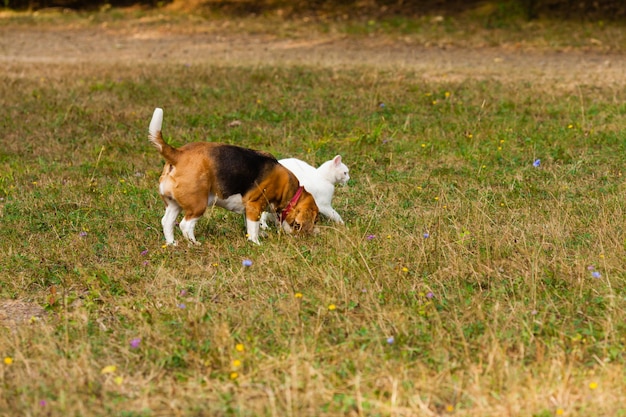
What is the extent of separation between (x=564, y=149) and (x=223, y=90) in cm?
459

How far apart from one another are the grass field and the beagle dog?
0.72ft

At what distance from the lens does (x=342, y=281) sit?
495 cm

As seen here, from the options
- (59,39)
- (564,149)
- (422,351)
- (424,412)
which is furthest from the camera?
(59,39)

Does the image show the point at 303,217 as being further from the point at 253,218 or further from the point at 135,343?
the point at 135,343

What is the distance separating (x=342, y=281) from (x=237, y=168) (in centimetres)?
154

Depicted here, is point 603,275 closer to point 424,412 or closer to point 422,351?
point 422,351

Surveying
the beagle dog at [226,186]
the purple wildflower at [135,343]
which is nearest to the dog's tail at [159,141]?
the beagle dog at [226,186]

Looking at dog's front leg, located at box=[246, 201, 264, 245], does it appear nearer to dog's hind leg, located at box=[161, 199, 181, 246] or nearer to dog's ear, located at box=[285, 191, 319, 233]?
dog's ear, located at box=[285, 191, 319, 233]

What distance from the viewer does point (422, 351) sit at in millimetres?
4352

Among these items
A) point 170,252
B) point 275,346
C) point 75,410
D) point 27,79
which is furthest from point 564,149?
point 27,79

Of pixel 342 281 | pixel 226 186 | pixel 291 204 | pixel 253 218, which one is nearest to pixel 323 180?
pixel 291 204

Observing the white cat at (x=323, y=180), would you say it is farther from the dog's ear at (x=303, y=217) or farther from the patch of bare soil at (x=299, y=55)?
the patch of bare soil at (x=299, y=55)

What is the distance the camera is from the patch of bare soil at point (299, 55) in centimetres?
1244

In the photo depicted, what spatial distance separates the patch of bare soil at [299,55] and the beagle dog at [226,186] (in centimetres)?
610
